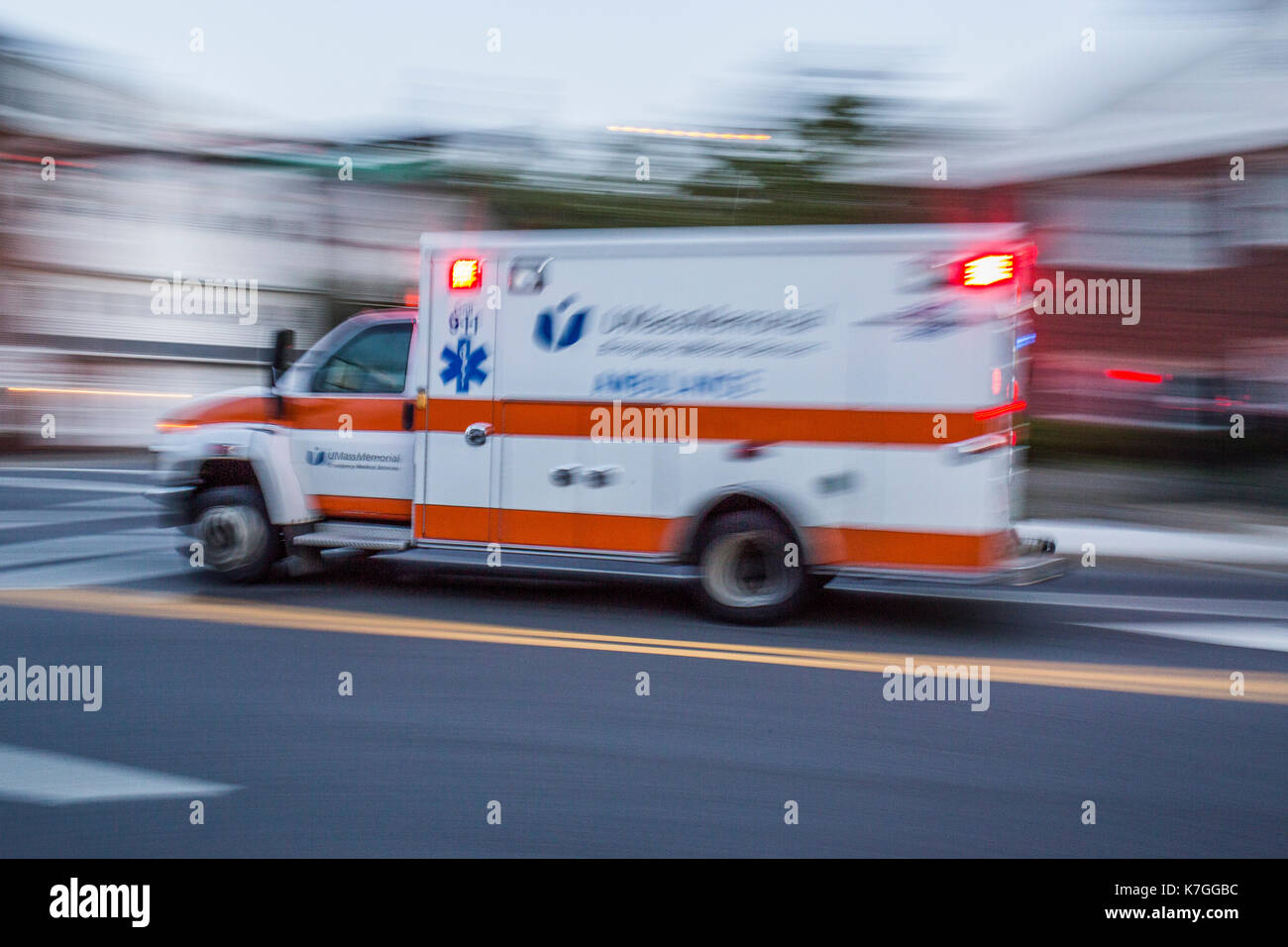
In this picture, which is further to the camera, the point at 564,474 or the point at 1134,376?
the point at 1134,376

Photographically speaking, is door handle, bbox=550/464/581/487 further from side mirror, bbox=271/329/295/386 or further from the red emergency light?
the red emergency light

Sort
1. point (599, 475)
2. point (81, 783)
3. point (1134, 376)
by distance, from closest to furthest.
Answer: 1. point (81, 783)
2. point (599, 475)
3. point (1134, 376)

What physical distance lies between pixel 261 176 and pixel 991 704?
1185 inches

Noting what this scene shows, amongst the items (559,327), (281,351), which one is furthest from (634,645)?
(281,351)

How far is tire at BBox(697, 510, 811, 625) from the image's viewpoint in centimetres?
795

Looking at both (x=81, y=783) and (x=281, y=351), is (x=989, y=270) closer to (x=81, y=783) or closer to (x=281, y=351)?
(x=281, y=351)

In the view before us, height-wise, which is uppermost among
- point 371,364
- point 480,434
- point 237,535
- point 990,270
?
point 990,270

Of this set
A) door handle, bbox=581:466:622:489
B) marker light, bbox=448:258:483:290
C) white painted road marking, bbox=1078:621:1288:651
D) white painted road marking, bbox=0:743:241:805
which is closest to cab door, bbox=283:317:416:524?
marker light, bbox=448:258:483:290

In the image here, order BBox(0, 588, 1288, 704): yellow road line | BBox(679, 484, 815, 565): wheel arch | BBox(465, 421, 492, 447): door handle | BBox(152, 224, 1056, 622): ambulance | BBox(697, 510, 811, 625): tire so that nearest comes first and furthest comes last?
BBox(0, 588, 1288, 704): yellow road line → BBox(152, 224, 1056, 622): ambulance → BBox(679, 484, 815, 565): wheel arch → BBox(697, 510, 811, 625): tire → BBox(465, 421, 492, 447): door handle

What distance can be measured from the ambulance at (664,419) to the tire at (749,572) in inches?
0.6

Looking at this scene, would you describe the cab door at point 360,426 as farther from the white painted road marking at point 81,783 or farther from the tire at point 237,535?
the white painted road marking at point 81,783

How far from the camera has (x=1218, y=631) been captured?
829 cm

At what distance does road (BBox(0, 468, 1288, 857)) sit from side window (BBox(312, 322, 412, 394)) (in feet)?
5.34

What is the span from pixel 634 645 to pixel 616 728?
70.1 inches
